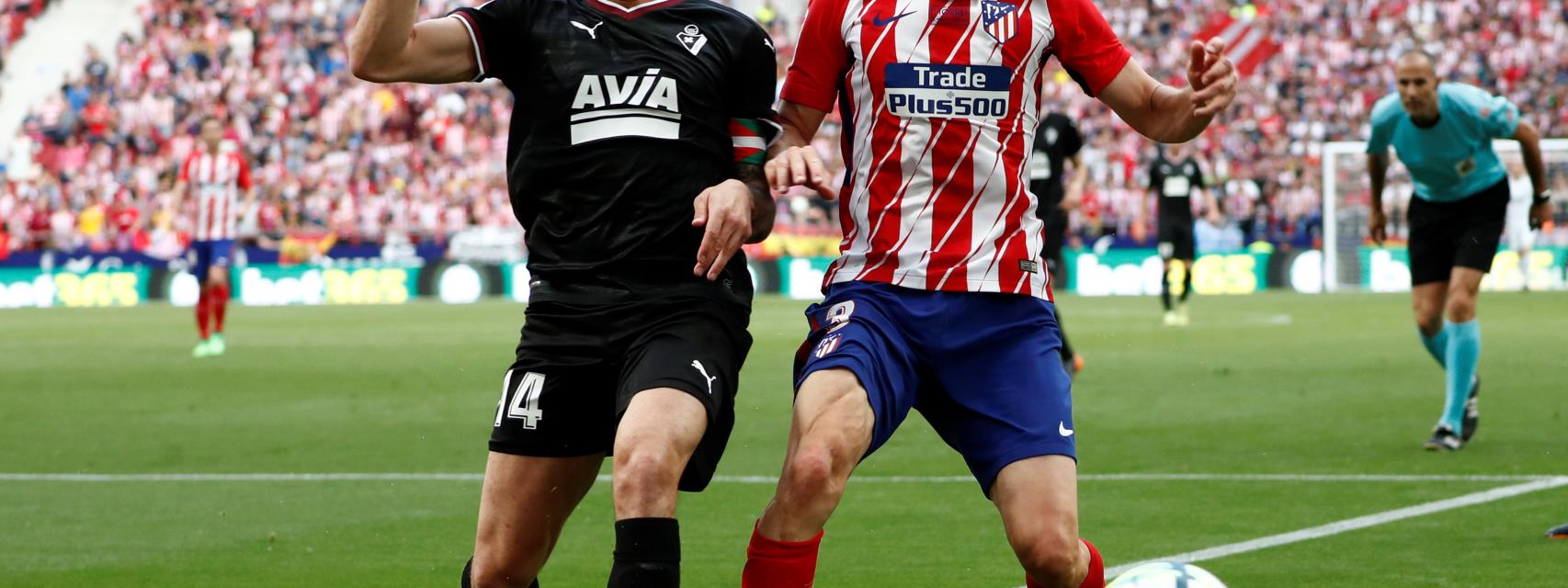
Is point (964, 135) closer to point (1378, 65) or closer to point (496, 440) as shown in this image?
point (496, 440)

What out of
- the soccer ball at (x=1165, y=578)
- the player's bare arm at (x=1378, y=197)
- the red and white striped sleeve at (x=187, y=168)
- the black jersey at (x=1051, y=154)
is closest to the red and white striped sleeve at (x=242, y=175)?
the red and white striped sleeve at (x=187, y=168)

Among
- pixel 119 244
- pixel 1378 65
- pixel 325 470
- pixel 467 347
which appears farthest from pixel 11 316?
pixel 1378 65

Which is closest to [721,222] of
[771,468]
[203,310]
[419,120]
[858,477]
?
[858,477]

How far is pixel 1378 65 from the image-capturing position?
3700 centimetres

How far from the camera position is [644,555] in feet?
13.8

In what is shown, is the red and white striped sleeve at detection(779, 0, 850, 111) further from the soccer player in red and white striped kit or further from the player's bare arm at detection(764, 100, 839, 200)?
the soccer player in red and white striped kit

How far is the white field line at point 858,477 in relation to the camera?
27.3ft

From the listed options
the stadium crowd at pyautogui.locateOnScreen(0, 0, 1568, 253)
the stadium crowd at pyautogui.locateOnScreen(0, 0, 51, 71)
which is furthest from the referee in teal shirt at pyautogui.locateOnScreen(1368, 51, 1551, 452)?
the stadium crowd at pyautogui.locateOnScreen(0, 0, 51, 71)

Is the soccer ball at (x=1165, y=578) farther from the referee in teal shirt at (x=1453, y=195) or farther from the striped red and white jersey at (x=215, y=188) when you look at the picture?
the striped red and white jersey at (x=215, y=188)

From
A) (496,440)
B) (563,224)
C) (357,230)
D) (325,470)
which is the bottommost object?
(357,230)

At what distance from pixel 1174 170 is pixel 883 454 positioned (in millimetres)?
13239

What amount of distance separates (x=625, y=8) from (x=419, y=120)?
3441cm

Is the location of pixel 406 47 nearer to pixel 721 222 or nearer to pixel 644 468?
pixel 721 222

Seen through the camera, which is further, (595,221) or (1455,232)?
(1455,232)
